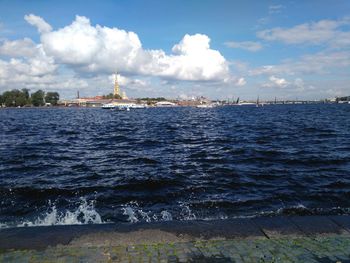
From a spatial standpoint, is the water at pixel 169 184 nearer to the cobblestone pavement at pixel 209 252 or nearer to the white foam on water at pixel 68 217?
the white foam on water at pixel 68 217

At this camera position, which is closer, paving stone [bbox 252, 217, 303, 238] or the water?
paving stone [bbox 252, 217, 303, 238]

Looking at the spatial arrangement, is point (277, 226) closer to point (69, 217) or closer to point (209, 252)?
point (209, 252)

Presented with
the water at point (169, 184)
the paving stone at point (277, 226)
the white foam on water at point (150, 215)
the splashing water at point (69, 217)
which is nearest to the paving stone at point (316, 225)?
the paving stone at point (277, 226)

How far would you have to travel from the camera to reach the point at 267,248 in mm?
5301

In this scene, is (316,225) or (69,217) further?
(69,217)

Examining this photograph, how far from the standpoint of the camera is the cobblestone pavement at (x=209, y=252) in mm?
4973

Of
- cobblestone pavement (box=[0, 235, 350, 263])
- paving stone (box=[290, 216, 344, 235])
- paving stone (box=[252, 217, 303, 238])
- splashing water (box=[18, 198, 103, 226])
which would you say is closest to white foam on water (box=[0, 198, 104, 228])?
splashing water (box=[18, 198, 103, 226])

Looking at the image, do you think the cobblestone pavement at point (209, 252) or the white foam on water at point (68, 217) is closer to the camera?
the cobblestone pavement at point (209, 252)

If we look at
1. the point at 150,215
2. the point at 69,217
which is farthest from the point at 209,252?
the point at 69,217

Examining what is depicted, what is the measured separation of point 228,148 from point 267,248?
16.5m

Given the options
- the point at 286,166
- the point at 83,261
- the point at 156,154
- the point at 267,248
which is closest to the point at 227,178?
the point at 286,166

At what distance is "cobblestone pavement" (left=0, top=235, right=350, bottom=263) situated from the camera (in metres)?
4.97

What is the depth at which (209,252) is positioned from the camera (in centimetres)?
520

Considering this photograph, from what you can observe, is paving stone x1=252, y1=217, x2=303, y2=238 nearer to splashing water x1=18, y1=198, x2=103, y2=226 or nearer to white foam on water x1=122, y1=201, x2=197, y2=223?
white foam on water x1=122, y1=201, x2=197, y2=223
